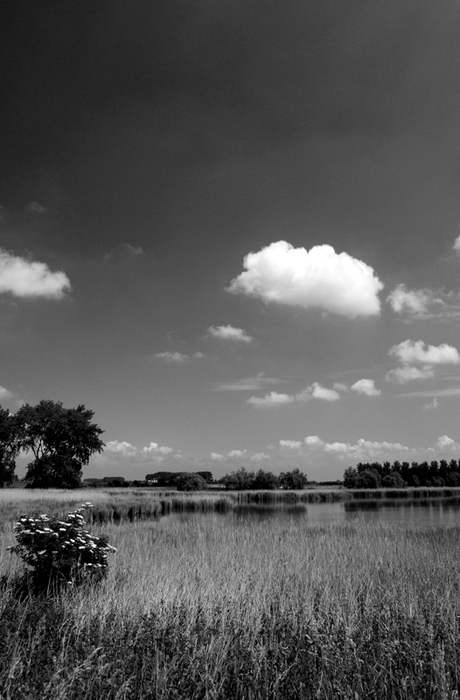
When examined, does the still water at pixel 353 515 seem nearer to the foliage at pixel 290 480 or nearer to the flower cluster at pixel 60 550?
the flower cluster at pixel 60 550

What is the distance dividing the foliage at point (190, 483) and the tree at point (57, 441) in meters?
12.2

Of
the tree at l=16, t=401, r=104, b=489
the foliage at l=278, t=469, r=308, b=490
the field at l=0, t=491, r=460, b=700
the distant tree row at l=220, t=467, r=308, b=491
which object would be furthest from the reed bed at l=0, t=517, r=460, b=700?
the foliage at l=278, t=469, r=308, b=490

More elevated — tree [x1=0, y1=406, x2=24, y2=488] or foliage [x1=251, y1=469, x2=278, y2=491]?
tree [x1=0, y1=406, x2=24, y2=488]

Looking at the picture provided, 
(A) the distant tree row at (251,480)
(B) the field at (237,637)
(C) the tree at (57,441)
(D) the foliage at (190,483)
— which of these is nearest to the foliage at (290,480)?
(A) the distant tree row at (251,480)

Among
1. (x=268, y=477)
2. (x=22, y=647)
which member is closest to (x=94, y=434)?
(x=268, y=477)

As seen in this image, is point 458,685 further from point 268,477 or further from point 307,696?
point 268,477

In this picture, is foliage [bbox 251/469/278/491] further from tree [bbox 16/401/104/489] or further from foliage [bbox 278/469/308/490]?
tree [bbox 16/401/104/489]

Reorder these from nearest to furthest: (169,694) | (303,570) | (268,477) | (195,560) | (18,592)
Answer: (169,694), (18,592), (303,570), (195,560), (268,477)

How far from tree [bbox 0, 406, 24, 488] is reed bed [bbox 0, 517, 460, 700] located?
49.4 m

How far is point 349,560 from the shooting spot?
10.7 meters

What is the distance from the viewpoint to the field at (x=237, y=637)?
3398 mm

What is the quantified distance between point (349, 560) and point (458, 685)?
271 inches

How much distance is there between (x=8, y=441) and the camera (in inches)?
2200

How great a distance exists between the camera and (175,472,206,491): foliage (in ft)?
206
